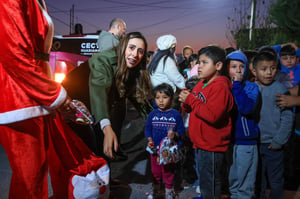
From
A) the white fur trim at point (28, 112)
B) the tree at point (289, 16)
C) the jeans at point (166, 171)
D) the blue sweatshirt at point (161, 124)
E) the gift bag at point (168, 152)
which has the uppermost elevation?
the tree at point (289, 16)

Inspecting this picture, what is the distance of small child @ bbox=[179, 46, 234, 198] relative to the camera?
2.28 meters

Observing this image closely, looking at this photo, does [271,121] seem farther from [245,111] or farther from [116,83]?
[116,83]

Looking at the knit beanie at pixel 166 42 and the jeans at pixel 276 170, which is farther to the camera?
the knit beanie at pixel 166 42

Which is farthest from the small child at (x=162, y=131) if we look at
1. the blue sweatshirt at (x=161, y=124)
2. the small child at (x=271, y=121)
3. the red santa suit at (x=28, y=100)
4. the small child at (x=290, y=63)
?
the small child at (x=290, y=63)

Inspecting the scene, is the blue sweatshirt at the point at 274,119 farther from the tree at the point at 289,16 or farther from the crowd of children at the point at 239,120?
the tree at the point at 289,16

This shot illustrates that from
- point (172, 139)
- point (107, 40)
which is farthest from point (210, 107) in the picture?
point (107, 40)

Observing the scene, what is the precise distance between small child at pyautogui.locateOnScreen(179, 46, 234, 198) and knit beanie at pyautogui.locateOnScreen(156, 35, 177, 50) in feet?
5.13

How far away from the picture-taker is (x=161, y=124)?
2.87m

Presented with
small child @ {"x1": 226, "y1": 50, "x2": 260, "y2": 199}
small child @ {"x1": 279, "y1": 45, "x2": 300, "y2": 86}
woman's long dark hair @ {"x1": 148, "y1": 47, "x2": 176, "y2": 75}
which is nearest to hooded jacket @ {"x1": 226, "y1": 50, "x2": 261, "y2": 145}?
small child @ {"x1": 226, "y1": 50, "x2": 260, "y2": 199}

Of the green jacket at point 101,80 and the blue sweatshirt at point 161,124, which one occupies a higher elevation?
the green jacket at point 101,80

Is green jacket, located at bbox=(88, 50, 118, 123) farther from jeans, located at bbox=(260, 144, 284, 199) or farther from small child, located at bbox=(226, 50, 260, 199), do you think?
jeans, located at bbox=(260, 144, 284, 199)

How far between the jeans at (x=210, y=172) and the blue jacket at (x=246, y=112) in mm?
313

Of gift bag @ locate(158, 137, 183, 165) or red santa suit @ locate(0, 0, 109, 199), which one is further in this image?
gift bag @ locate(158, 137, 183, 165)

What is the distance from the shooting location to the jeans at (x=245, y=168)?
8.25 ft
